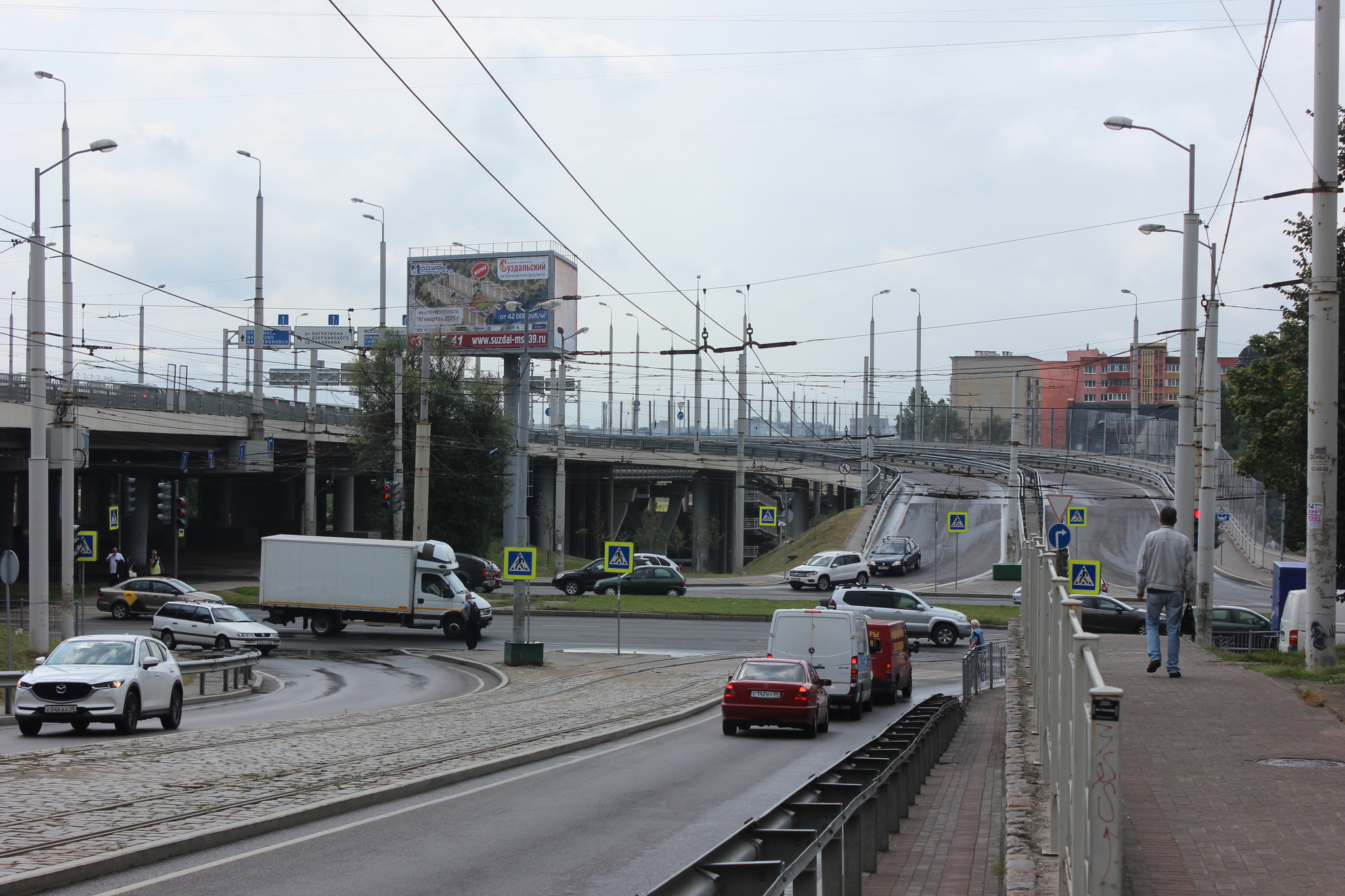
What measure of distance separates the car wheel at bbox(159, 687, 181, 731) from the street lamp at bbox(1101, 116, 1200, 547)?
64.4 ft

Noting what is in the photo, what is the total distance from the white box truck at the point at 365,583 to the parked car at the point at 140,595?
4454 millimetres

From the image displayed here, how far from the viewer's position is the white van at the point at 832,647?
22.2 metres

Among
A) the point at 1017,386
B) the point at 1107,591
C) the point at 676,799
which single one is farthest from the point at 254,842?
the point at 1017,386

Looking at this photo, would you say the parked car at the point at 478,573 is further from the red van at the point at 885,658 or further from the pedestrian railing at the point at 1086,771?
the pedestrian railing at the point at 1086,771

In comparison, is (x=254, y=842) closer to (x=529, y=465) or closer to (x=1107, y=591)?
(x=1107, y=591)

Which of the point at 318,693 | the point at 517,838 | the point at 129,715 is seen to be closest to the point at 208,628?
the point at 318,693

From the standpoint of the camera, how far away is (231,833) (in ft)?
31.0

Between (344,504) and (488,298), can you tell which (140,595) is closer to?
(488,298)

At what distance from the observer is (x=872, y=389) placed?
67.9 m

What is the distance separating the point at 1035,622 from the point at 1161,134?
17.9m

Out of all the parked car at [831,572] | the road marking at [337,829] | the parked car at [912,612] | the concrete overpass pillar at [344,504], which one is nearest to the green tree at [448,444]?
the parked car at [831,572]

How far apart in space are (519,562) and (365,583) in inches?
466

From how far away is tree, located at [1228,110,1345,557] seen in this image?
69.1 ft

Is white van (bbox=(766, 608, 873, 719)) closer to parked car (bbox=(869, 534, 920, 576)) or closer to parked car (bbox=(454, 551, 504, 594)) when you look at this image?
parked car (bbox=(454, 551, 504, 594))
